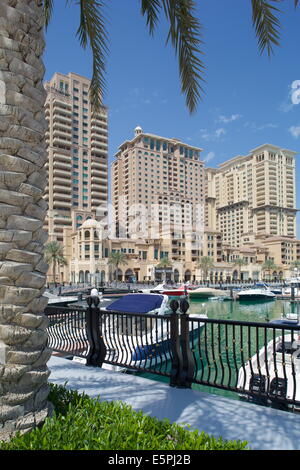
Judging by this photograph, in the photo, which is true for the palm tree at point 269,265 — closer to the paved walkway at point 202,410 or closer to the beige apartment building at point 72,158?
the beige apartment building at point 72,158

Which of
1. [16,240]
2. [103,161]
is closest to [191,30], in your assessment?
[16,240]

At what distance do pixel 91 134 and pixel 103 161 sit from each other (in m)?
9.92

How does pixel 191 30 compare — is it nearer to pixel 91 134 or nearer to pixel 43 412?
pixel 43 412

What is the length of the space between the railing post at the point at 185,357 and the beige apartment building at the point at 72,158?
8529 centimetres

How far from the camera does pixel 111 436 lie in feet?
9.19

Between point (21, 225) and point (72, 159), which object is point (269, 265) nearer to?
point (72, 159)

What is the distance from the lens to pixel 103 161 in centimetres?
10462

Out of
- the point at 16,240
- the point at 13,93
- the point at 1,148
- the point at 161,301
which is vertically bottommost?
the point at 161,301

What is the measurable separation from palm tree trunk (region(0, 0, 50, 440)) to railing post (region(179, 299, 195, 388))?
9.22 feet

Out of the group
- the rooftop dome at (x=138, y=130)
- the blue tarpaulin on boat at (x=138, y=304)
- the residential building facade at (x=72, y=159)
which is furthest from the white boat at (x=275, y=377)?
the rooftop dome at (x=138, y=130)

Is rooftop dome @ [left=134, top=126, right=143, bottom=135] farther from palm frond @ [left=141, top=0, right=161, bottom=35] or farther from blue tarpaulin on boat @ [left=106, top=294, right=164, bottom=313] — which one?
palm frond @ [left=141, top=0, right=161, bottom=35]

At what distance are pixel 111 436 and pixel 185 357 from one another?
Answer: 304 centimetres

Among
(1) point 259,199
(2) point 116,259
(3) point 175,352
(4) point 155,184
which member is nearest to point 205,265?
(2) point 116,259

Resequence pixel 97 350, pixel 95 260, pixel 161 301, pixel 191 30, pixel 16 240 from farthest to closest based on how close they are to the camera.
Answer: pixel 95 260
pixel 161 301
pixel 97 350
pixel 191 30
pixel 16 240
